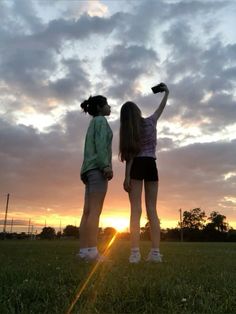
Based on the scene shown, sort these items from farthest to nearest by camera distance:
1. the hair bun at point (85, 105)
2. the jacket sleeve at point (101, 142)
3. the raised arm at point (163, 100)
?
the hair bun at point (85, 105) → the raised arm at point (163, 100) → the jacket sleeve at point (101, 142)

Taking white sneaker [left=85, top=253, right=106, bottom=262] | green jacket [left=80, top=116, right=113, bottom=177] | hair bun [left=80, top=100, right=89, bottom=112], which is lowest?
white sneaker [left=85, top=253, right=106, bottom=262]

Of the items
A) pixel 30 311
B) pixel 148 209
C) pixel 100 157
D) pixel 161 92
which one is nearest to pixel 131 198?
pixel 148 209

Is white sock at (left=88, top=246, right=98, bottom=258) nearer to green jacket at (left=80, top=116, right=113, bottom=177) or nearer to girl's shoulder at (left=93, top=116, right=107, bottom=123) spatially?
green jacket at (left=80, top=116, right=113, bottom=177)

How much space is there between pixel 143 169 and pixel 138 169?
70mm

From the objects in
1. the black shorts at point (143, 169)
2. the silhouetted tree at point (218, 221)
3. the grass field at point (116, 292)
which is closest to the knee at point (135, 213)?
the black shorts at point (143, 169)

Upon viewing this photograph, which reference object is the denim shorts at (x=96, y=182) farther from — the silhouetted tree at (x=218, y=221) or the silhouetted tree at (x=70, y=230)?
the silhouetted tree at (x=218, y=221)

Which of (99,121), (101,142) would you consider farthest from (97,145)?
(99,121)

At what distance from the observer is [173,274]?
4.22 meters

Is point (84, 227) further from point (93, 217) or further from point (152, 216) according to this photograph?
point (152, 216)

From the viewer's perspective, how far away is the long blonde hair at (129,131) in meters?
5.76

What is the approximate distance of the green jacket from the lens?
→ 19.2 feet

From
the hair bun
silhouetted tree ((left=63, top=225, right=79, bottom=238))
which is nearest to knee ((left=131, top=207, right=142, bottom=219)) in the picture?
the hair bun

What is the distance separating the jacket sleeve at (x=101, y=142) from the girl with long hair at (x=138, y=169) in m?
0.22

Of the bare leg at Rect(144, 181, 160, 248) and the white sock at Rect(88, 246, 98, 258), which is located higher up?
the bare leg at Rect(144, 181, 160, 248)
